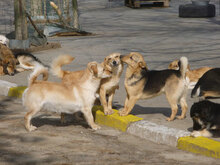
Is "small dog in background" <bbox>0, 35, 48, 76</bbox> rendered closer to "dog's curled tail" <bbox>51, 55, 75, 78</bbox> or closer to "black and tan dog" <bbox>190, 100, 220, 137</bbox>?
"dog's curled tail" <bbox>51, 55, 75, 78</bbox>

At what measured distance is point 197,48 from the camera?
45.3 feet

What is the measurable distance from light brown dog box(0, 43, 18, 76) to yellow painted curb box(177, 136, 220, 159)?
6.36 meters

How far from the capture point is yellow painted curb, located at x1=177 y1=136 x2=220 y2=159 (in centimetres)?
543

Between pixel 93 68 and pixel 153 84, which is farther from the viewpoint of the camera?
pixel 153 84

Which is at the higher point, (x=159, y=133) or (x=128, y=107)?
(x=128, y=107)

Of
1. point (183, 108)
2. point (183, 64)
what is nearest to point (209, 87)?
point (183, 108)

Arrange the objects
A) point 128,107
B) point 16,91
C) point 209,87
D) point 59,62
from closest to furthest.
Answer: point 128,107, point 59,62, point 209,87, point 16,91

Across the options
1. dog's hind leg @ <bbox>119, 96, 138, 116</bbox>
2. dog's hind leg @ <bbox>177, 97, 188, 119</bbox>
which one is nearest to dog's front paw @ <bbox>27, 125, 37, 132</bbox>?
dog's hind leg @ <bbox>119, 96, 138, 116</bbox>

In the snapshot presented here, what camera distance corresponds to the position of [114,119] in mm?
6988

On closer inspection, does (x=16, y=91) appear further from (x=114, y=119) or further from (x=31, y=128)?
(x=114, y=119)

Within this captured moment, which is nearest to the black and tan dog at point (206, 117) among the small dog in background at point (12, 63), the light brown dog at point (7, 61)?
the small dog in background at point (12, 63)

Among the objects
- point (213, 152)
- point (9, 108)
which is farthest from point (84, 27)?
point (213, 152)

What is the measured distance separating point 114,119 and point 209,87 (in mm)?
2100

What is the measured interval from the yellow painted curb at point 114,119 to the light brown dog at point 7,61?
14.2ft
